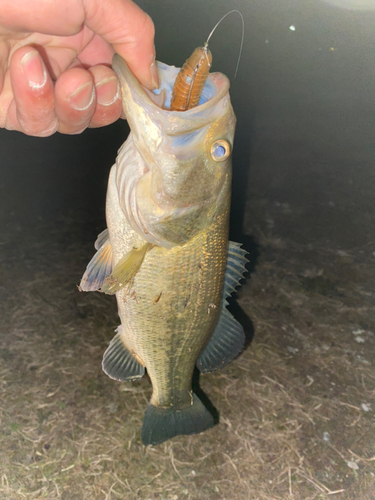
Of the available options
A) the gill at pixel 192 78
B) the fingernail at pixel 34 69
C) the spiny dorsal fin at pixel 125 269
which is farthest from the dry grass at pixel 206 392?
the gill at pixel 192 78

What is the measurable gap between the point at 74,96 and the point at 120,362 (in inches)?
47.3

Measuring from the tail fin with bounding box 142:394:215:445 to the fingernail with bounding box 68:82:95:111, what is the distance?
4.81 feet

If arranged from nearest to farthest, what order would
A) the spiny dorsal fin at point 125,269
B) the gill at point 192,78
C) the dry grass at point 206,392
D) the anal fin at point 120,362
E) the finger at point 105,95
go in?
the gill at point 192,78, the spiny dorsal fin at point 125,269, the finger at point 105,95, the anal fin at point 120,362, the dry grass at point 206,392

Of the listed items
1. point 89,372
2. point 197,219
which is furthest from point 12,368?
point 197,219

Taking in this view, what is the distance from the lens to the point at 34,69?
3.80 feet

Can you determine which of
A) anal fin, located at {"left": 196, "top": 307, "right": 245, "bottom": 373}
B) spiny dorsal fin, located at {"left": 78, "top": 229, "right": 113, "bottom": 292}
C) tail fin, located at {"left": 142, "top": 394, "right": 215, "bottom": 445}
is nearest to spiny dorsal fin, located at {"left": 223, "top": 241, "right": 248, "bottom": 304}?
anal fin, located at {"left": 196, "top": 307, "right": 245, "bottom": 373}

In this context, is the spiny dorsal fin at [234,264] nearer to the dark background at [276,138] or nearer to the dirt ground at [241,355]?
the dirt ground at [241,355]

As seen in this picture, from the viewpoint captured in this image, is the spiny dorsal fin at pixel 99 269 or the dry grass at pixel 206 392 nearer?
the spiny dorsal fin at pixel 99 269

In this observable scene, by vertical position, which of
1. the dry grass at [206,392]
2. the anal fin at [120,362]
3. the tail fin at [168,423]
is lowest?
the dry grass at [206,392]

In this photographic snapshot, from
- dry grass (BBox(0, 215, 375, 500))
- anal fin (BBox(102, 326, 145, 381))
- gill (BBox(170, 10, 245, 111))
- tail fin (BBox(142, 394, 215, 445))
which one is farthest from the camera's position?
dry grass (BBox(0, 215, 375, 500))

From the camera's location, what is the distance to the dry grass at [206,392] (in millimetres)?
2125

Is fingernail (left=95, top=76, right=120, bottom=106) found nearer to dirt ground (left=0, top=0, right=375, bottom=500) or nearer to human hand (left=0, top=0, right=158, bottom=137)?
human hand (left=0, top=0, right=158, bottom=137)

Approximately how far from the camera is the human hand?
1044 mm

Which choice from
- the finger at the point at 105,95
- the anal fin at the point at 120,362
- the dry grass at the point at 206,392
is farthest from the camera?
the dry grass at the point at 206,392
